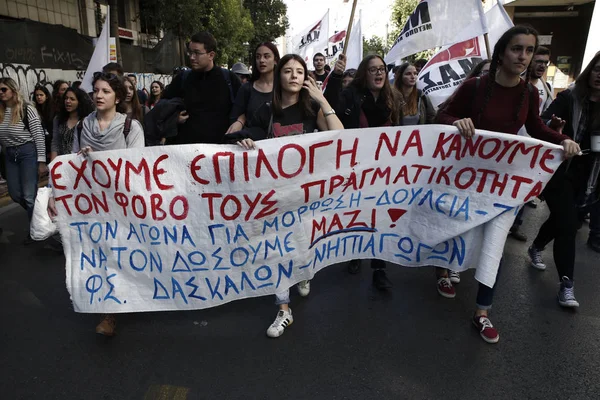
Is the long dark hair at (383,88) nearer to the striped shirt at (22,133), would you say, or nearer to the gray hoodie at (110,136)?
the gray hoodie at (110,136)

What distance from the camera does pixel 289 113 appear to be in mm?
2918

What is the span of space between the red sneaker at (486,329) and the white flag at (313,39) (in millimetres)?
7366

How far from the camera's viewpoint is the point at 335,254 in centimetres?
302

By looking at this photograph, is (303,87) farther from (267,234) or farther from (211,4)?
(211,4)

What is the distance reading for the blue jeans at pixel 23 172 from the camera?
171 inches

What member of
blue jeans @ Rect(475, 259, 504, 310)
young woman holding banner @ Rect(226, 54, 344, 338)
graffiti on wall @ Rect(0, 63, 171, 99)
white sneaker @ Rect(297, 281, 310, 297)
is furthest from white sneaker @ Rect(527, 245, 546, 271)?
graffiti on wall @ Rect(0, 63, 171, 99)

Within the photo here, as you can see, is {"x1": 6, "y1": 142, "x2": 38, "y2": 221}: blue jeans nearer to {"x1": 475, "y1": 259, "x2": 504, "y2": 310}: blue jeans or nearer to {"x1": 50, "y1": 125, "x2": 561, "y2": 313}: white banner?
{"x1": 50, "y1": 125, "x2": 561, "y2": 313}: white banner

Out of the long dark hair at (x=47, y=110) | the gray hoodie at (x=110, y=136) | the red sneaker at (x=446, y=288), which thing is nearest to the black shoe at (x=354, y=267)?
the red sneaker at (x=446, y=288)

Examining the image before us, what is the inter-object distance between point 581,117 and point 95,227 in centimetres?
350

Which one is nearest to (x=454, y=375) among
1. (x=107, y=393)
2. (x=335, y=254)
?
(x=335, y=254)

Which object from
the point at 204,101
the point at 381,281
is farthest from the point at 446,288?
the point at 204,101

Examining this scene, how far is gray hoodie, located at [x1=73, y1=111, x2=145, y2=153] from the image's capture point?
2920 mm

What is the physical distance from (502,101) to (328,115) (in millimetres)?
1120

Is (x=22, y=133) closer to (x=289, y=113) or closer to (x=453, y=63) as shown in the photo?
(x=289, y=113)
